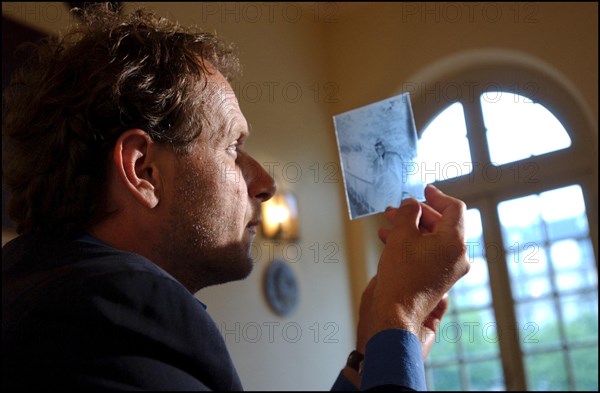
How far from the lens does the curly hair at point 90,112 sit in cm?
96

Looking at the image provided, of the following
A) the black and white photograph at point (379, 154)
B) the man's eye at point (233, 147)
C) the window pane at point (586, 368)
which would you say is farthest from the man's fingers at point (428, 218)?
the window pane at point (586, 368)

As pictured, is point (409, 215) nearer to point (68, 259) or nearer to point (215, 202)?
point (215, 202)

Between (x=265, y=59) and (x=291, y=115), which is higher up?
(x=265, y=59)

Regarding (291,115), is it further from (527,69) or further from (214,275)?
(214,275)

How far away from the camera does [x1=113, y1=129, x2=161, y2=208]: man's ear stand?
0.96 metres

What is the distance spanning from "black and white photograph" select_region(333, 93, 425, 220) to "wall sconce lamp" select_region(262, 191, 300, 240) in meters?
2.45

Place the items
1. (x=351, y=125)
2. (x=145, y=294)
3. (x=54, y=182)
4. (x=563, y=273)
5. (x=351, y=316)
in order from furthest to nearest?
1. (x=351, y=316)
2. (x=563, y=273)
3. (x=351, y=125)
4. (x=54, y=182)
5. (x=145, y=294)

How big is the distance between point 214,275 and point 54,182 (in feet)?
0.81

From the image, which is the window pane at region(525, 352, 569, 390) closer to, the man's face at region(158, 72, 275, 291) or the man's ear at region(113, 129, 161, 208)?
the man's face at region(158, 72, 275, 291)

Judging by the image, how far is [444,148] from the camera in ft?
7.88

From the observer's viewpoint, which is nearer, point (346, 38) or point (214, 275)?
point (214, 275)

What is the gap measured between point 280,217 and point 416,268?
9.66ft

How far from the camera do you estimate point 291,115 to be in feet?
13.9

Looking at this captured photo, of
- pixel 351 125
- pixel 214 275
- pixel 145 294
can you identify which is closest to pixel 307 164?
pixel 351 125
